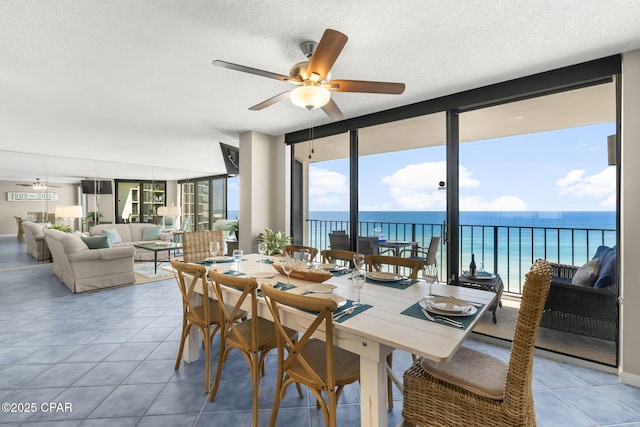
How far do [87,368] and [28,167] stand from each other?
6292 mm

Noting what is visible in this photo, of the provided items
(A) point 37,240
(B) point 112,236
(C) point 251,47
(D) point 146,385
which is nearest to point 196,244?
(D) point 146,385

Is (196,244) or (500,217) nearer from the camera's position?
(196,244)

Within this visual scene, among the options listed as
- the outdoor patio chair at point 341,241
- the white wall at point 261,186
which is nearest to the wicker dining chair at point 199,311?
the outdoor patio chair at point 341,241

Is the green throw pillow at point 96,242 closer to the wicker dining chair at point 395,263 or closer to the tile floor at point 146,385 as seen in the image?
the tile floor at point 146,385

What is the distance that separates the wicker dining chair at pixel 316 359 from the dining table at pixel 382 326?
8 centimetres

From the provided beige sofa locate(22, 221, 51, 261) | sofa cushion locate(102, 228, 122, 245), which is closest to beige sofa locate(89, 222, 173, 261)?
sofa cushion locate(102, 228, 122, 245)

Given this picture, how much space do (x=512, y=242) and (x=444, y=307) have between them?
4.24 m

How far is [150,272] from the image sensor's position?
5570mm

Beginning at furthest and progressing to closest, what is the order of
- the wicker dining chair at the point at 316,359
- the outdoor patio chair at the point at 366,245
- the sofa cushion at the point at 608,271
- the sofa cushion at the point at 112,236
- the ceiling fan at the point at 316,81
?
→ the sofa cushion at the point at 112,236 < the outdoor patio chair at the point at 366,245 < the sofa cushion at the point at 608,271 < the ceiling fan at the point at 316,81 < the wicker dining chair at the point at 316,359

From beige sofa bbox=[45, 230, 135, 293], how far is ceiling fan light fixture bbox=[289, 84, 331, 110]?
14.0 ft

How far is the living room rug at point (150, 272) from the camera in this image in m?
5.10

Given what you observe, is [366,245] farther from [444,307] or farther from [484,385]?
[484,385]

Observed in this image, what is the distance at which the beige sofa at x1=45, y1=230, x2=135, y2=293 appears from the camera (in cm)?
418

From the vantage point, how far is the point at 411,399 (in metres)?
1.36
